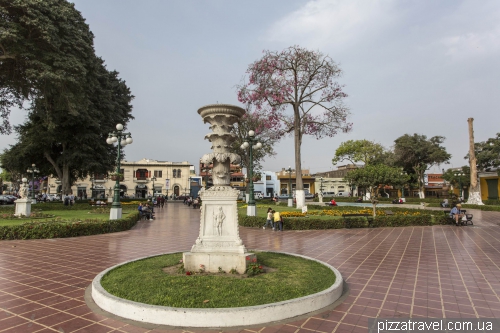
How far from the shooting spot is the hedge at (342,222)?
14.4 m

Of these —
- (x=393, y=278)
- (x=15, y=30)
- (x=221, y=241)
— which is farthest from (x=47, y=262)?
(x=15, y=30)

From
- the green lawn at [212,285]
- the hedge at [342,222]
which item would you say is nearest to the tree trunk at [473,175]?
the hedge at [342,222]

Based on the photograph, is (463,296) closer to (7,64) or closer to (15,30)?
(15,30)

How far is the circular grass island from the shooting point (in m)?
3.82

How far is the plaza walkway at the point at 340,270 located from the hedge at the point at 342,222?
2013mm

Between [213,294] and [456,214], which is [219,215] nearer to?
[213,294]

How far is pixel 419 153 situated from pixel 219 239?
48885 mm

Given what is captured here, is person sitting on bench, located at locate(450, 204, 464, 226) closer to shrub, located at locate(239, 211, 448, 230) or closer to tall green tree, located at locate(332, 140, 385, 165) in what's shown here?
shrub, located at locate(239, 211, 448, 230)

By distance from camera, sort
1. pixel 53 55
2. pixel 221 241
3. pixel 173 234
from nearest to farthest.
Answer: pixel 221 241, pixel 173 234, pixel 53 55

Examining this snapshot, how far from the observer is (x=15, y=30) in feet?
50.8

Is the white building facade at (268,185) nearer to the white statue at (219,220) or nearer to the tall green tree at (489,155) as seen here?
the tall green tree at (489,155)

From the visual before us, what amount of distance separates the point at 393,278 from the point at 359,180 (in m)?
16.0

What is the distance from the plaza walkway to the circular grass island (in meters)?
0.18

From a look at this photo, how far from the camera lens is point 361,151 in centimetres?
4862
